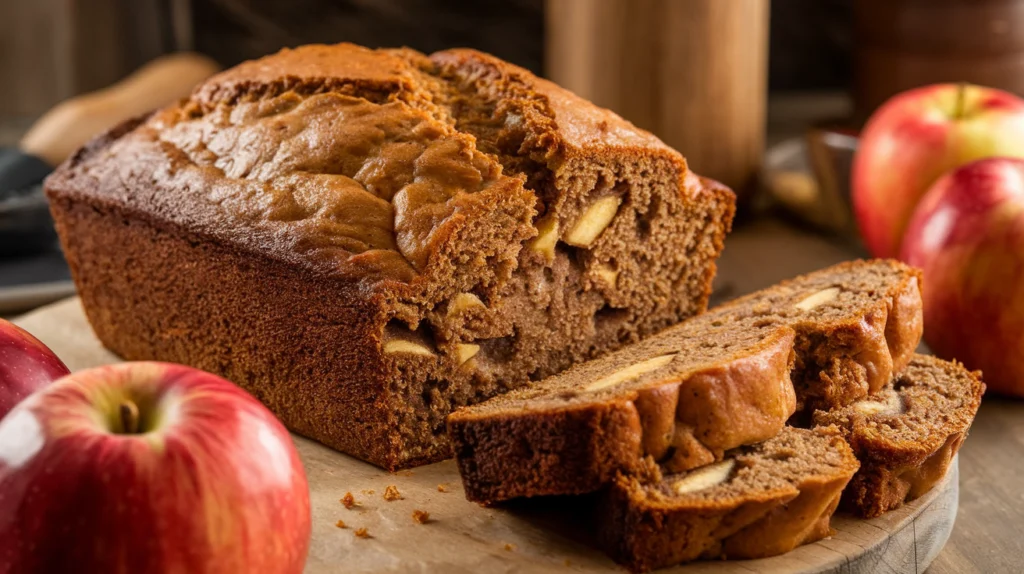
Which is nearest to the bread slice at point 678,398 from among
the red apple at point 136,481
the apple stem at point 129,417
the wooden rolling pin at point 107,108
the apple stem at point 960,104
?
the red apple at point 136,481

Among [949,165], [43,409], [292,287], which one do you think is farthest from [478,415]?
[949,165]

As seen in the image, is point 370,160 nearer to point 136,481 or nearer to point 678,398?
point 678,398

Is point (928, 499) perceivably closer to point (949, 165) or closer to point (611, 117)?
point (611, 117)

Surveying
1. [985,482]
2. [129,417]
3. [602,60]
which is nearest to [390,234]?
[129,417]

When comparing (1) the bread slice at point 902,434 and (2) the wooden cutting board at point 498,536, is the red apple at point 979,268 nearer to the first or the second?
(1) the bread slice at point 902,434

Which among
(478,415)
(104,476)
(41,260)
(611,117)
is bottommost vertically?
(41,260)
